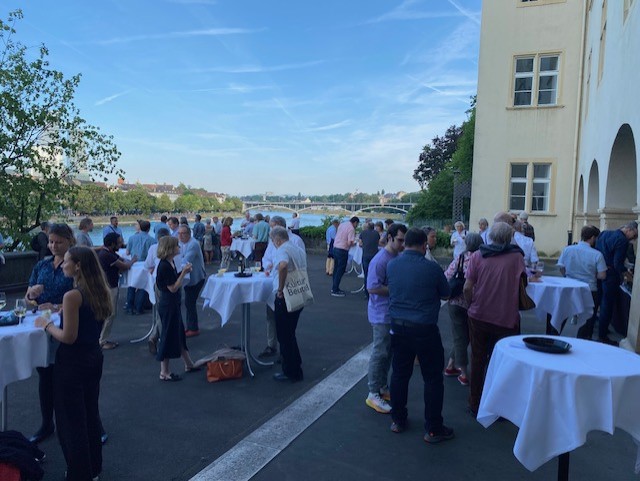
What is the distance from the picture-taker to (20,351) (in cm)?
340

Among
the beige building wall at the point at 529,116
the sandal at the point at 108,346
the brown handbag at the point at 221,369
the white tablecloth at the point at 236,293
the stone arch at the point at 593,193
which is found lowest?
the sandal at the point at 108,346

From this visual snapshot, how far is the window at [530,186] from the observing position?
58.9 feet

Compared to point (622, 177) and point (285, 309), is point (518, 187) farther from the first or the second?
point (285, 309)

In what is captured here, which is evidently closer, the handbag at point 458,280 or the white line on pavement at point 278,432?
the white line on pavement at point 278,432

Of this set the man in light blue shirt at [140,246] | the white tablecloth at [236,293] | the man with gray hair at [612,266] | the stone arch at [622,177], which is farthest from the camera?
the stone arch at [622,177]

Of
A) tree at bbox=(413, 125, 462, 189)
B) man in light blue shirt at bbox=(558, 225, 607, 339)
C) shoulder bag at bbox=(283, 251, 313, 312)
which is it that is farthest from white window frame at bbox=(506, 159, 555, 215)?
tree at bbox=(413, 125, 462, 189)

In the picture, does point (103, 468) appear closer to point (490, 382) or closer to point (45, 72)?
point (490, 382)

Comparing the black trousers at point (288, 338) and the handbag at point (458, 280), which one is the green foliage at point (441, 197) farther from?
the black trousers at point (288, 338)

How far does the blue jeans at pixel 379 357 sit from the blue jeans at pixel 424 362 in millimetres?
511

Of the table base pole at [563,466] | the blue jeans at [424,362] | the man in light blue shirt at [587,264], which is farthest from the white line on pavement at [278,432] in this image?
the man in light blue shirt at [587,264]

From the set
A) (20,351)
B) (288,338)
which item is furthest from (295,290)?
(20,351)

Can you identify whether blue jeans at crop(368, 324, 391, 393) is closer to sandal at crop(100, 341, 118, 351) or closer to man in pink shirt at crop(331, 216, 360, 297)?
sandal at crop(100, 341, 118, 351)

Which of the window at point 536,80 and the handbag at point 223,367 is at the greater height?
the window at point 536,80

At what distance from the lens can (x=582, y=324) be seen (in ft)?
21.7
